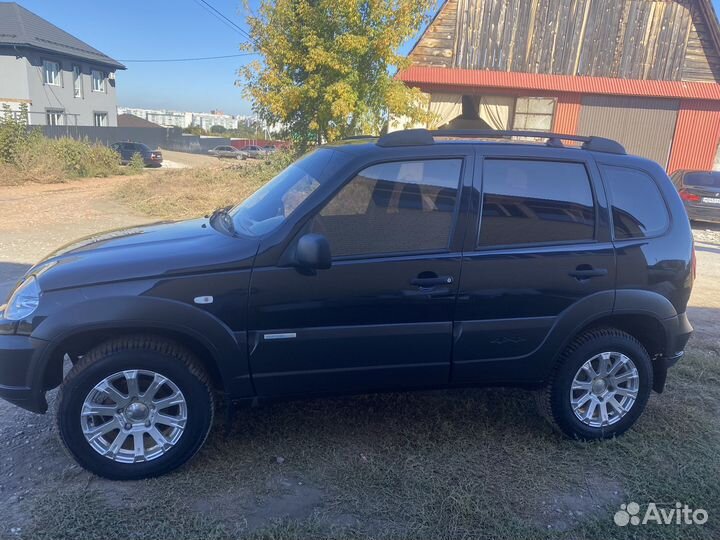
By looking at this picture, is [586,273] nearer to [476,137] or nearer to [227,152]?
[476,137]

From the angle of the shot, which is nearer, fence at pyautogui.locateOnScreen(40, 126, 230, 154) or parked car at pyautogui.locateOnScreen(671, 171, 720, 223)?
parked car at pyautogui.locateOnScreen(671, 171, 720, 223)

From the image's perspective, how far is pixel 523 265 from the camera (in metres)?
3.31

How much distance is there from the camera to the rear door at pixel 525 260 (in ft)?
10.8

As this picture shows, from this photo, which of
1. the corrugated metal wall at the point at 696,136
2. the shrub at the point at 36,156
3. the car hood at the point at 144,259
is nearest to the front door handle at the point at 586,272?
the car hood at the point at 144,259

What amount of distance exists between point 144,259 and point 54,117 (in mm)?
39969

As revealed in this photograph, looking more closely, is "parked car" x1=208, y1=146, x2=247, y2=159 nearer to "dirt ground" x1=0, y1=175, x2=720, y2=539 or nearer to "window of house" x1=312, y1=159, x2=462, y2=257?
"dirt ground" x1=0, y1=175, x2=720, y2=539

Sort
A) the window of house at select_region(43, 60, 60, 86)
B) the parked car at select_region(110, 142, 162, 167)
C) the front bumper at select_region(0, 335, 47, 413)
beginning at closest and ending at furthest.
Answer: the front bumper at select_region(0, 335, 47, 413) < the parked car at select_region(110, 142, 162, 167) < the window of house at select_region(43, 60, 60, 86)

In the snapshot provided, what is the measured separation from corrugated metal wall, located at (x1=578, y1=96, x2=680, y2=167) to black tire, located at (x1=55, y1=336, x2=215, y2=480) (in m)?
16.3

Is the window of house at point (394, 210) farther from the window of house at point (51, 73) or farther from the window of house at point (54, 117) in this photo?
the window of house at point (51, 73)

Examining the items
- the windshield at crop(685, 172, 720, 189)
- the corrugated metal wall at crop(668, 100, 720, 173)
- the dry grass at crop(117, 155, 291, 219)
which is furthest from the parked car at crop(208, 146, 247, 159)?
the windshield at crop(685, 172, 720, 189)

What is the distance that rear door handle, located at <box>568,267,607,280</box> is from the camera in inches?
133

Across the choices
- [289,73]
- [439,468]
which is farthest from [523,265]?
[289,73]

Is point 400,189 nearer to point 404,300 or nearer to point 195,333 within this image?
point 404,300

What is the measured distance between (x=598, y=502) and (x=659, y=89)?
54.2ft
